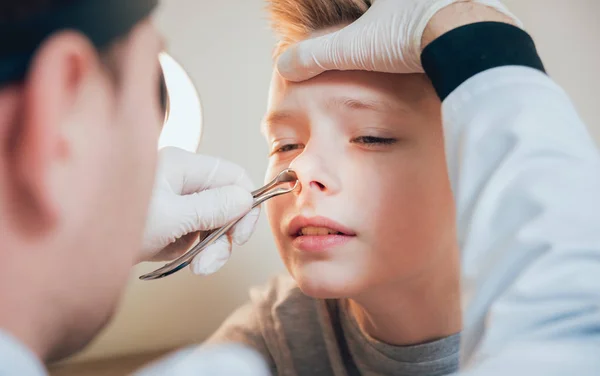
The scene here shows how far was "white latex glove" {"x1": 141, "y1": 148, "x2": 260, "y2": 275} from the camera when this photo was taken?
28.2 inches

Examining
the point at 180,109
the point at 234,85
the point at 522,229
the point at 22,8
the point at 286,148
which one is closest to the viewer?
the point at 22,8

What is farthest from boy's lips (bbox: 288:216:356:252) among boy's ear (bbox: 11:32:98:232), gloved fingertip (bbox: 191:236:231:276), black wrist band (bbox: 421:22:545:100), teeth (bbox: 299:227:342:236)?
boy's ear (bbox: 11:32:98:232)

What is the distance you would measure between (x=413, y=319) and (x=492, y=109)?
40 centimetres

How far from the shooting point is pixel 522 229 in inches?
18.9

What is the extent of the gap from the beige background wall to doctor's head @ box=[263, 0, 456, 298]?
0.47 meters

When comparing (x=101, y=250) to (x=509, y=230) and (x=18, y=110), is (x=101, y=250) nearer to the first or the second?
(x=18, y=110)

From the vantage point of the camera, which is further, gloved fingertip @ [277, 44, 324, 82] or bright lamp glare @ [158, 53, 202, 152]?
bright lamp glare @ [158, 53, 202, 152]

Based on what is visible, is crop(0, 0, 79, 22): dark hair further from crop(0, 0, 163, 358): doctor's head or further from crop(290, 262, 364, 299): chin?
crop(290, 262, 364, 299): chin

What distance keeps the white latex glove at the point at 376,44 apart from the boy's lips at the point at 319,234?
0.69 ft

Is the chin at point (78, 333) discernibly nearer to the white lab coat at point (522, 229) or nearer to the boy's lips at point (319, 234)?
the white lab coat at point (522, 229)

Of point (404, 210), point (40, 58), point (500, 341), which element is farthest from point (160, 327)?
point (40, 58)

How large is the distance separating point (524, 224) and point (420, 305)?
36cm

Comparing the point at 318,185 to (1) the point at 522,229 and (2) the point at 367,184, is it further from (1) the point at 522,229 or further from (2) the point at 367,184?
(1) the point at 522,229

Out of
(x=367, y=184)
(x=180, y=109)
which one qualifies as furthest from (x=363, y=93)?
(x=180, y=109)
